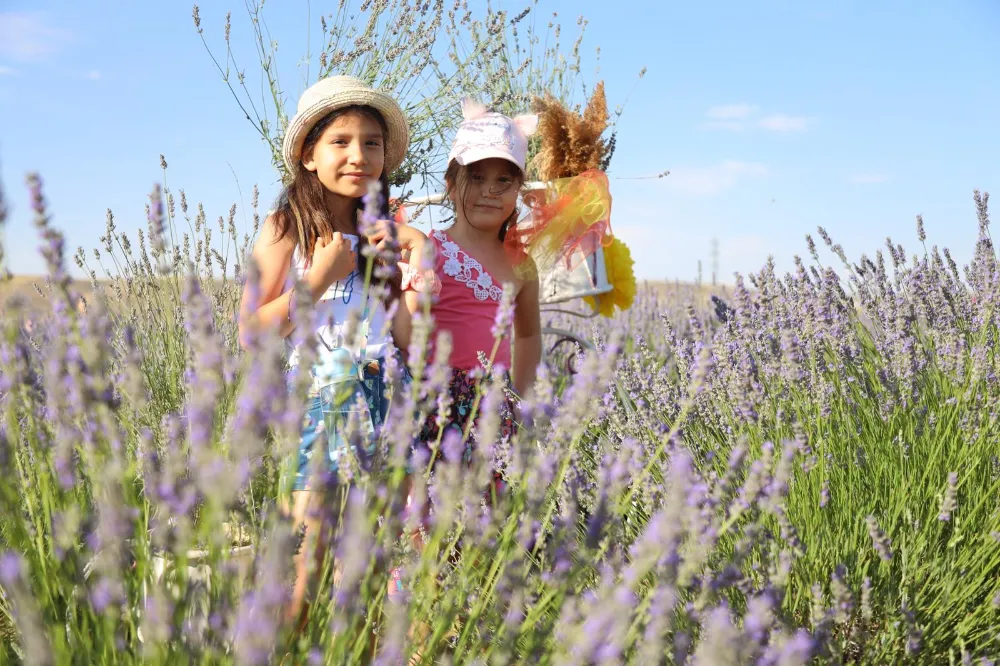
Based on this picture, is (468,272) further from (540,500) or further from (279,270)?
(540,500)

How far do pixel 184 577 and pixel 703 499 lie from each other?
930 mm

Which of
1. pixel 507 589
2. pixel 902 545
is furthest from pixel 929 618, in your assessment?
pixel 507 589

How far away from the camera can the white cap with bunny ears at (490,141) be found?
2.63m

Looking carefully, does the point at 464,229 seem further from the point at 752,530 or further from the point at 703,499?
the point at 752,530

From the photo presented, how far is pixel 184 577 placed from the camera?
3.03 ft

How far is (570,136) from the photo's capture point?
318cm

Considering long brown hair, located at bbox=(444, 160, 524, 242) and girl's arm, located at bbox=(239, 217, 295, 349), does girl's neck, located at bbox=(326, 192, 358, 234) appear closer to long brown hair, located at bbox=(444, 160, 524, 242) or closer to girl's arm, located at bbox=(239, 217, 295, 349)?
girl's arm, located at bbox=(239, 217, 295, 349)

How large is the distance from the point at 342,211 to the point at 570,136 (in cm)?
115

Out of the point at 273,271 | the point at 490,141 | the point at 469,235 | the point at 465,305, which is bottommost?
the point at 465,305

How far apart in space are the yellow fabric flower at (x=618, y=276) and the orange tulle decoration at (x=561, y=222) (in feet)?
1.34

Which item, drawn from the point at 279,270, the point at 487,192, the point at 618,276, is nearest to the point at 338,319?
the point at 279,270

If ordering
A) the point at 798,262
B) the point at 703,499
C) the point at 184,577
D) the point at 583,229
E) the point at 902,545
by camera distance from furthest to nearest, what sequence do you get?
the point at 583,229 → the point at 798,262 → the point at 902,545 → the point at 703,499 → the point at 184,577

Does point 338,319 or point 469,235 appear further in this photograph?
point 469,235

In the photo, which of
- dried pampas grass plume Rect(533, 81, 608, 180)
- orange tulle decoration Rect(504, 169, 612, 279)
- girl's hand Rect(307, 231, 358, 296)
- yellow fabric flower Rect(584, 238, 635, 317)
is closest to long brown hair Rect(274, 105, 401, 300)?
girl's hand Rect(307, 231, 358, 296)
